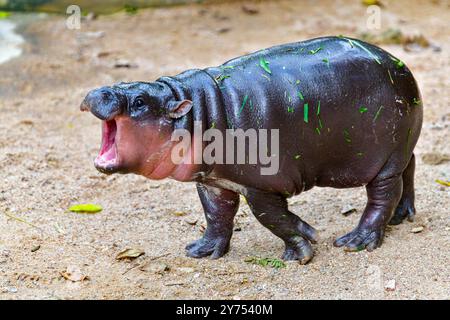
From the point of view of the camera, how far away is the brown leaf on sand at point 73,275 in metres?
4.16

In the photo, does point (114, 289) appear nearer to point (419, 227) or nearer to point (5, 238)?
point (5, 238)

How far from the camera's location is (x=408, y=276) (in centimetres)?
415

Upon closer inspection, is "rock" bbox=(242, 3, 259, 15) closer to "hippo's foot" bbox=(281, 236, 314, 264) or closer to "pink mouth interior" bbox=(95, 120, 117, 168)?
"hippo's foot" bbox=(281, 236, 314, 264)

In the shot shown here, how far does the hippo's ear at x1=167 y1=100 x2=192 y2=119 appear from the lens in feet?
12.6

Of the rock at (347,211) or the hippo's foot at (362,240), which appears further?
the rock at (347,211)

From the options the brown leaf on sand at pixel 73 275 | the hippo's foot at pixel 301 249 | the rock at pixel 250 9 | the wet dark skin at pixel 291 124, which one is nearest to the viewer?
the wet dark skin at pixel 291 124

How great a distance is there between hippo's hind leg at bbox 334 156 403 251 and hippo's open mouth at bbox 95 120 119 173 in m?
1.51

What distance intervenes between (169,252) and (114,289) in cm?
60

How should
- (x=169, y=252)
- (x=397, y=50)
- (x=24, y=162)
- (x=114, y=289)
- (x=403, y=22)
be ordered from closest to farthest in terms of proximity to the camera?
(x=114, y=289)
(x=169, y=252)
(x=24, y=162)
(x=397, y=50)
(x=403, y=22)

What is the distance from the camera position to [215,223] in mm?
4543

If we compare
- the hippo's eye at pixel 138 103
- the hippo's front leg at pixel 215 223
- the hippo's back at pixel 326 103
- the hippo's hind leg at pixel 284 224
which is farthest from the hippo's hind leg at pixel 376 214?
the hippo's eye at pixel 138 103

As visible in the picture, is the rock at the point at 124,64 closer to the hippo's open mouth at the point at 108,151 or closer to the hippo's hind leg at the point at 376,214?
the hippo's hind leg at the point at 376,214

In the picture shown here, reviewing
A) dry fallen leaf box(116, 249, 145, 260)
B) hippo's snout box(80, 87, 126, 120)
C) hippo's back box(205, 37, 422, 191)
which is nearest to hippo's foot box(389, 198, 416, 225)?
hippo's back box(205, 37, 422, 191)
